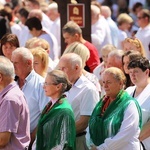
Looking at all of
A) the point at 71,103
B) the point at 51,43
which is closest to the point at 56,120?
the point at 71,103

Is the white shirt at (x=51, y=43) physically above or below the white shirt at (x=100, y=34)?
above

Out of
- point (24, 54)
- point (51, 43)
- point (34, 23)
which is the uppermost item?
point (24, 54)

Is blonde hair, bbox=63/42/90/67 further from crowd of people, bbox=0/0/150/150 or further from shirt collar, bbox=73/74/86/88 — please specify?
shirt collar, bbox=73/74/86/88

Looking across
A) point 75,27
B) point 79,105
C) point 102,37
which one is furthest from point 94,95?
point 102,37

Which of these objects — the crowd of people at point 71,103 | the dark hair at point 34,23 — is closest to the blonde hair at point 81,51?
the crowd of people at point 71,103

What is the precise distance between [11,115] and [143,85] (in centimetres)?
175

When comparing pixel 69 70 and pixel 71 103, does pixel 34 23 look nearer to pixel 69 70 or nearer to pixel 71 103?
pixel 69 70

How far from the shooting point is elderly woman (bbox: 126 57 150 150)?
932 cm

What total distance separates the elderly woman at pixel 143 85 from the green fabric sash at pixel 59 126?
3.37 ft

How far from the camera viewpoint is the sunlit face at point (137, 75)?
9.38 metres

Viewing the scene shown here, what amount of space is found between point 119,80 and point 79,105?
2.68 ft

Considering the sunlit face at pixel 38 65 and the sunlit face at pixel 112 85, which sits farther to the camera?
the sunlit face at pixel 38 65

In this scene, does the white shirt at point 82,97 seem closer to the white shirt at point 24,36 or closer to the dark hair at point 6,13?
the white shirt at point 24,36

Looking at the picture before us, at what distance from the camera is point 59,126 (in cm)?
861
